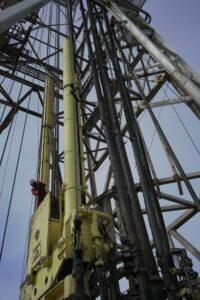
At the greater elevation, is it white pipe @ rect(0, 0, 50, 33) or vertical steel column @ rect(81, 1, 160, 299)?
white pipe @ rect(0, 0, 50, 33)

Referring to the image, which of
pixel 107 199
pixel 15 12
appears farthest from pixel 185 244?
pixel 15 12

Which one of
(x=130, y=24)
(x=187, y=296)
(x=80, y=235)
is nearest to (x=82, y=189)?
(x=80, y=235)

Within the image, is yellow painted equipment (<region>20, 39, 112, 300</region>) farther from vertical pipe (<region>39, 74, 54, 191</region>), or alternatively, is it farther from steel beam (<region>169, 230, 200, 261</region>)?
steel beam (<region>169, 230, 200, 261</region>)

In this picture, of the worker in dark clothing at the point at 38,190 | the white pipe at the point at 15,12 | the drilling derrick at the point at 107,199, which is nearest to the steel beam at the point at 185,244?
the drilling derrick at the point at 107,199

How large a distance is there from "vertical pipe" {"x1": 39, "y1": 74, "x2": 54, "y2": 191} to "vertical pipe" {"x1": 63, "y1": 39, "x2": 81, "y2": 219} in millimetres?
1761

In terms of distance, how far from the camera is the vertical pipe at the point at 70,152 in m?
6.31

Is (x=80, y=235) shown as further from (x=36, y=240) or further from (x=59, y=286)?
(x=36, y=240)

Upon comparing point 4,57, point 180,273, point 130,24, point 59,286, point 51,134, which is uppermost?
point 4,57

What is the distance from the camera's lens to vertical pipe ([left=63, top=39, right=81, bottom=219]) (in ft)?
20.7

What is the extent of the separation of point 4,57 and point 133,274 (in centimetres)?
1058

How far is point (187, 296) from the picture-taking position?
458 cm

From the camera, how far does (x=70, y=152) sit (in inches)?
275

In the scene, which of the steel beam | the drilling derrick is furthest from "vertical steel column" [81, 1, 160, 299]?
the steel beam

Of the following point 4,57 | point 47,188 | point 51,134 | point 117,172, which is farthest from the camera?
point 4,57
